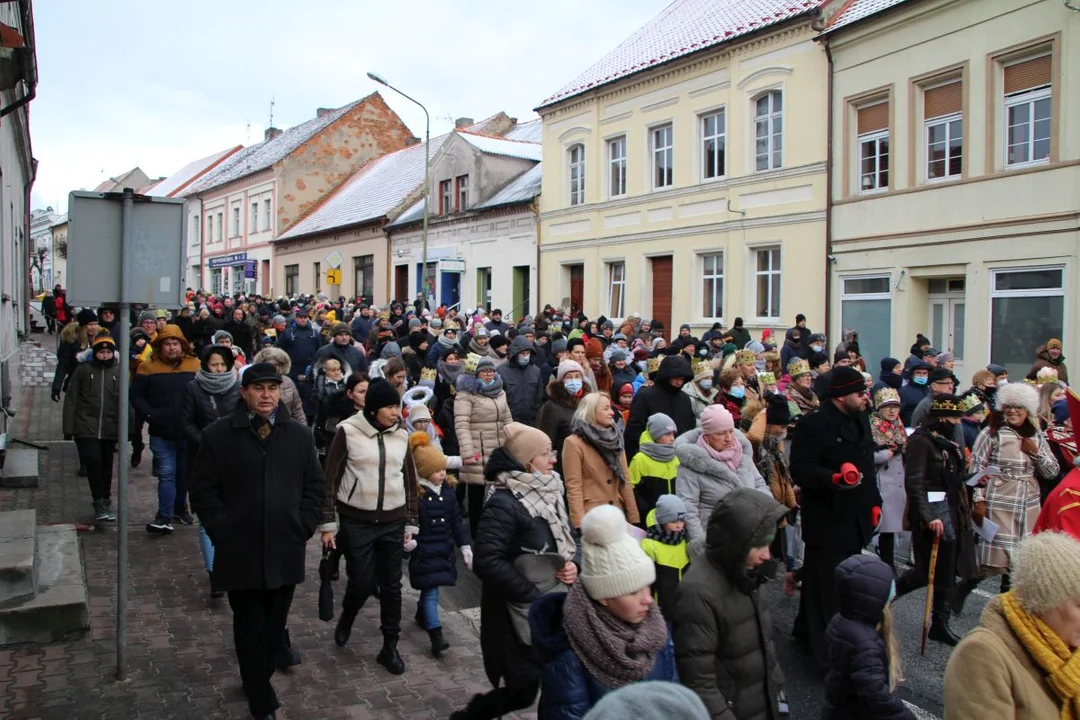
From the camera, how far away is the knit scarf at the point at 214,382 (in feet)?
25.3

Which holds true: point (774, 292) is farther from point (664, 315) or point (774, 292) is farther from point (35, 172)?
point (35, 172)

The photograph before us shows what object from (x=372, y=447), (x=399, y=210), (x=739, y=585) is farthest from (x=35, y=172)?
(x=739, y=585)

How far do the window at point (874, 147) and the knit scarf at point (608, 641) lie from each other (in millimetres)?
17496

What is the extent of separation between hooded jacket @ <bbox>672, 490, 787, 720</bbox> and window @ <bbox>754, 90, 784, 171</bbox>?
61.1ft

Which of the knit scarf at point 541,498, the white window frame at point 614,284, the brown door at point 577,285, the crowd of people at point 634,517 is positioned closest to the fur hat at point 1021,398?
the crowd of people at point 634,517

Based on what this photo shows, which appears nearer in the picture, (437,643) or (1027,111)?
(437,643)

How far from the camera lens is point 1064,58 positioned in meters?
15.5

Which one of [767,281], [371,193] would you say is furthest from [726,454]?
[371,193]

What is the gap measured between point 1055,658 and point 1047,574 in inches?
9.6

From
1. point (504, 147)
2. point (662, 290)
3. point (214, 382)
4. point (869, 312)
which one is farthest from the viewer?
point (504, 147)

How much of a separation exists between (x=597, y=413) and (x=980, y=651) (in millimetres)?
4000

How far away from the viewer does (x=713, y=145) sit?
2338 cm

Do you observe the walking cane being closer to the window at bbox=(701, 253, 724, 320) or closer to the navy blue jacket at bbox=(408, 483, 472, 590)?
the navy blue jacket at bbox=(408, 483, 472, 590)

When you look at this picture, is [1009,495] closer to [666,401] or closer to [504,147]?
[666,401]
